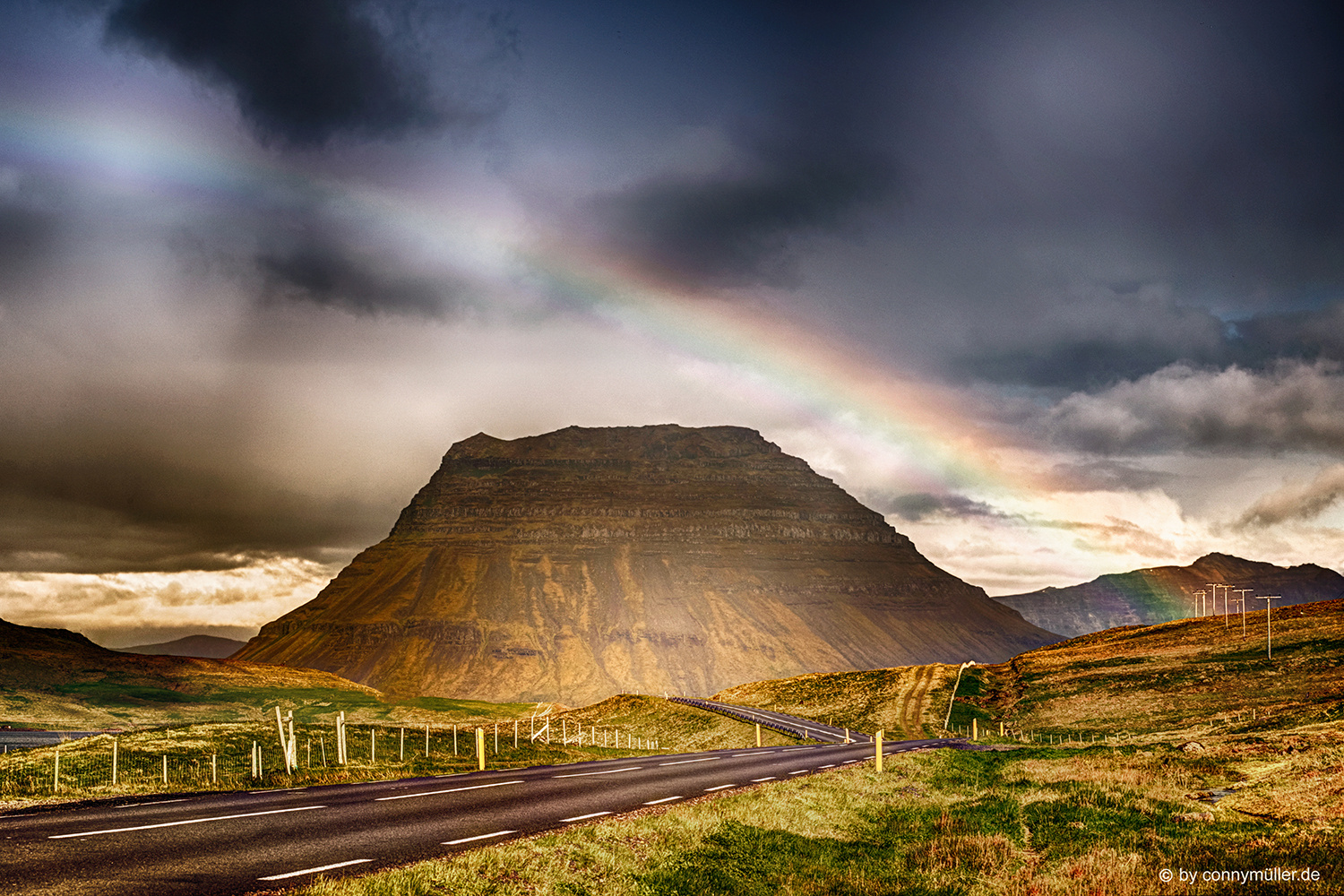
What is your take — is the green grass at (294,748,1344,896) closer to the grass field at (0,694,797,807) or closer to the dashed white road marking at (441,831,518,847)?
the dashed white road marking at (441,831,518,847)

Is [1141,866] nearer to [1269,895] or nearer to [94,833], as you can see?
[1269,895]

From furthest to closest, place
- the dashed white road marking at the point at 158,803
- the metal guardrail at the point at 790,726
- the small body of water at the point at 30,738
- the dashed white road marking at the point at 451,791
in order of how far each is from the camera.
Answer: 1. the metal guardrail at the point at 790,726
2. the small body of water at the point at 30,738
3. the dashed white road marking at the point at 451,791
4. the dashed white road marking at the point at 158,803

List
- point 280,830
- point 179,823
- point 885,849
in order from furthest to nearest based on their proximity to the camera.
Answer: point 885,849, point 179,823, point 280,830

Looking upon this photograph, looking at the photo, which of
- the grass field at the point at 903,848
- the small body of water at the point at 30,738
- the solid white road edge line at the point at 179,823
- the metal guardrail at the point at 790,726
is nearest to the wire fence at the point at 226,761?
the solid white road edge line at the point at 179,823

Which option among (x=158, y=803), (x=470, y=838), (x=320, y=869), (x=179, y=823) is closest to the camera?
(x=320, y=869)

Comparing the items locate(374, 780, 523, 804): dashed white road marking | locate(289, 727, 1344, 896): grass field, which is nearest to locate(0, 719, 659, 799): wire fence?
locate(374, 780, 523, 804): dashed white road marking

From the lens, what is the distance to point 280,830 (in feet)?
58.9

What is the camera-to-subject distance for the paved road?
44.4 ft

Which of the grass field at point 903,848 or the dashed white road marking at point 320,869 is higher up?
the dashed white road marking at point 320,869

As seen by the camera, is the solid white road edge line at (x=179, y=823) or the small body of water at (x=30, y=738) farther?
the small body of water at (x=30, y=738)

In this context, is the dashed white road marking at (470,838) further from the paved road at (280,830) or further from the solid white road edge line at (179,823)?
the solid white road edge line at (179,823)

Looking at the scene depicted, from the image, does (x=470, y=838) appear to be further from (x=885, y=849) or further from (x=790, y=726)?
(x=790, y=726)

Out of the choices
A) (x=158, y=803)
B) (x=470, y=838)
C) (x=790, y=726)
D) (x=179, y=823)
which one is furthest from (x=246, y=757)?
(x=790, y=726)

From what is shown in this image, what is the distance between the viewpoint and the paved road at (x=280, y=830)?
13.5 m
